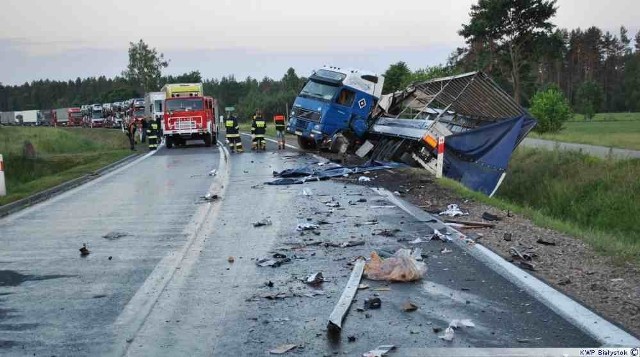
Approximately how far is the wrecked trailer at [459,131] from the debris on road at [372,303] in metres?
11.8

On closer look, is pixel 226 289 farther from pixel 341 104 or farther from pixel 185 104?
pixel 185 104

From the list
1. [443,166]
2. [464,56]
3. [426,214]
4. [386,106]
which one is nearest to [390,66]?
[464,56]

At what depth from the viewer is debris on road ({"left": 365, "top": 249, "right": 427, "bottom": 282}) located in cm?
669

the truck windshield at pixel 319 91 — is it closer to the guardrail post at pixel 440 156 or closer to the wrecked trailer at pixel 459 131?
A: the wrecked trailer at pixel 459 131

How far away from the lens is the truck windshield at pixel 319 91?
2550 centimetres

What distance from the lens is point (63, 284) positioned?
22.3 ft

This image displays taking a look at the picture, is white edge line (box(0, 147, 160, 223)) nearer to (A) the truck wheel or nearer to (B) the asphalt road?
(B) the asphalt road

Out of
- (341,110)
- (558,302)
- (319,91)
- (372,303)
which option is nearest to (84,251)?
(372,303)

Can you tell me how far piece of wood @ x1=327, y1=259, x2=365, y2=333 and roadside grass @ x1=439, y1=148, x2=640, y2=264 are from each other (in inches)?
212

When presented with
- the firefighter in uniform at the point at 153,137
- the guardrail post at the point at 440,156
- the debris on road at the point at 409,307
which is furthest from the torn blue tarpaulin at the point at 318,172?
the firefighter in uniform at the point at 153,137

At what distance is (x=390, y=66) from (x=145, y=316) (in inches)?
2606

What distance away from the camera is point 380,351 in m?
4.59

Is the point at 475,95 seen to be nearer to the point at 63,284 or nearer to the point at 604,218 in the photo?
the point at 604,218

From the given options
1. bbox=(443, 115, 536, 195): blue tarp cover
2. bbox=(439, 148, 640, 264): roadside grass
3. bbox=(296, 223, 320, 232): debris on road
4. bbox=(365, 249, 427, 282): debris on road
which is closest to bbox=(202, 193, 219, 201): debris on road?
bbox=(296, 223, 320, 232): debris on road
